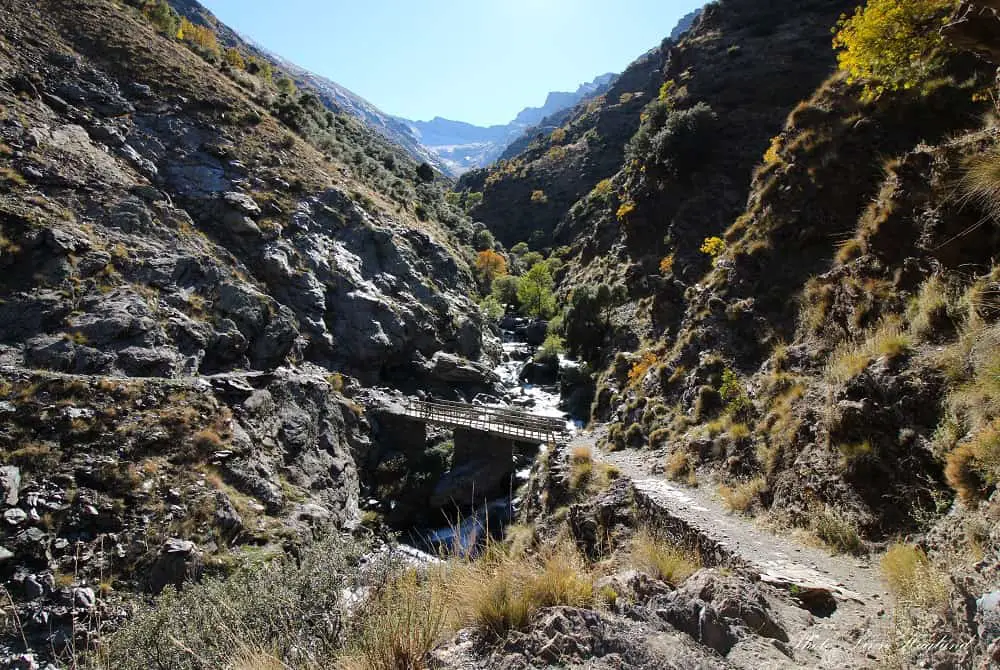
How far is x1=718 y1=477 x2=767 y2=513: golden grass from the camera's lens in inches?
348

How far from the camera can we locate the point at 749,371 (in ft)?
44.2

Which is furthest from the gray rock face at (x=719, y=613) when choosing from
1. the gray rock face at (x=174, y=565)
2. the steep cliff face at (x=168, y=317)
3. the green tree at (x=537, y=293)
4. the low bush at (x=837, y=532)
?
the green tree at (x=537, y=293)

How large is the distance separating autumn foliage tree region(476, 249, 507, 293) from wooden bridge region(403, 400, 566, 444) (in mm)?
32497

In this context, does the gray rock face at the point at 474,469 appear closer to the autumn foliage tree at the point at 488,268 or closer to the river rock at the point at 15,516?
the river rock at the point at 15,516

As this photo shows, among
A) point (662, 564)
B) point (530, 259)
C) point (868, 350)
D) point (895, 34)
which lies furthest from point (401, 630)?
point (530, 259)

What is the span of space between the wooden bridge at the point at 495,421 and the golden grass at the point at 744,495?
11.0 meters

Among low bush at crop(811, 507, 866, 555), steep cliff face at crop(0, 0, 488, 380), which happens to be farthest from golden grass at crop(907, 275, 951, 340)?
steep cliff face at crop(0, 0, 488, 380)

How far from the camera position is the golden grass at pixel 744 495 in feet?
29.0

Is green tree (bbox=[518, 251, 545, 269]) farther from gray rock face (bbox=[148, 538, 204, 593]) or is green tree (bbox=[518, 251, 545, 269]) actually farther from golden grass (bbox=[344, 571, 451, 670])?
golden grass (bbox=[344, 571, 451, 670])

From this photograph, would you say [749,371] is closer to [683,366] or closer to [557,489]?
[683,366]

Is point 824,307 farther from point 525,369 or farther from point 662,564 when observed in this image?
point 525,369

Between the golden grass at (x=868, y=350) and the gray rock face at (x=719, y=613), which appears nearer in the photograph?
the gray rock face at (x=719, y=613)

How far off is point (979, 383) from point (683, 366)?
35.8 feet

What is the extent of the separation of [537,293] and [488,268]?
33.0 feet
